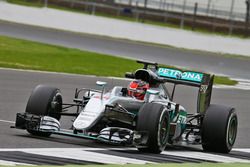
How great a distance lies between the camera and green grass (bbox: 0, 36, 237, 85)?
2638 centimetres

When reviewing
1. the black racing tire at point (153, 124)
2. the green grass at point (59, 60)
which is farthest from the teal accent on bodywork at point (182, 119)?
the green grass at point (59, 60)

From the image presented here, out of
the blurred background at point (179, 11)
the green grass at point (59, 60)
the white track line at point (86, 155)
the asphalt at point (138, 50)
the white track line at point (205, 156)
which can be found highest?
the blurred background at point (179, 11)

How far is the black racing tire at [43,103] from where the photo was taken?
468 inches

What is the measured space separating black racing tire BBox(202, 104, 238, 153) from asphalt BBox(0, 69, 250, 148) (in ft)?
4.36

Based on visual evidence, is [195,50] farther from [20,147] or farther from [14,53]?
[20,147]

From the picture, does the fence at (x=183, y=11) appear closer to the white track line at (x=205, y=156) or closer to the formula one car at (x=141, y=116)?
the formula one car at (x=141, y=116)

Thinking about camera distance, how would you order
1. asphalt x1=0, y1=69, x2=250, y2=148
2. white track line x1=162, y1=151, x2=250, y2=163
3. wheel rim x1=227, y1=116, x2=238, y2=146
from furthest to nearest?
wheel rim x1=227, y1=116, x2=238, y2=146
asphalt x1=0, y1=69, x2=250, y2=148
white track line x1=162, y1=151, x2=250, y2=163

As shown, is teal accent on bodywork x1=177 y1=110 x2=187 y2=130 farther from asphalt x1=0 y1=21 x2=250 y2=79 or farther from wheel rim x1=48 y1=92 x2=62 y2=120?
asphalt x1=0 y1=21 x2=250 y2=79

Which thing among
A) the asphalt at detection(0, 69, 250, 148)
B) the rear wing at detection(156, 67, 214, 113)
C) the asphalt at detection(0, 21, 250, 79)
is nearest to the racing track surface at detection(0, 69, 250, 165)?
the asphalt at detection(0, 69, 250, 148)

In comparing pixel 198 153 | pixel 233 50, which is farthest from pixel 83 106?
pixel 233 50

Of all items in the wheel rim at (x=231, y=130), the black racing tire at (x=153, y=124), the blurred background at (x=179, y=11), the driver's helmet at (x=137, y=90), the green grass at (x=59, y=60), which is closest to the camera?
the black racing tire at (x=153, y=124)

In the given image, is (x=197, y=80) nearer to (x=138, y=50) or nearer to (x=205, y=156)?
(x=205, y=156)

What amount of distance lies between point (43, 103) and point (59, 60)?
1754cm

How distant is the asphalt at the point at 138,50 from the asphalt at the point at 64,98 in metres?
7.92
